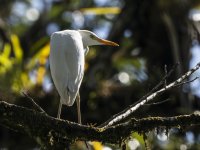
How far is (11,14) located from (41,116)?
5.73 metres

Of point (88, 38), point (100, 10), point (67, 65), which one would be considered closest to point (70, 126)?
point (67, 65)

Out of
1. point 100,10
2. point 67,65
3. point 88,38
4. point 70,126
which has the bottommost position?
point 70,126

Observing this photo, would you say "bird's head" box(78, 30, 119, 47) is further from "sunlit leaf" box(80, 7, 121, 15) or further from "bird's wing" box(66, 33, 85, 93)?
"sunlit leaf" box(80, 7, 121, 15)

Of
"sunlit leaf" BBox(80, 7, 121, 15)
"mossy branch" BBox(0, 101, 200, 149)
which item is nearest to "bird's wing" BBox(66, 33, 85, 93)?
"mossy branch" BBox(0, 101, 200, 149)

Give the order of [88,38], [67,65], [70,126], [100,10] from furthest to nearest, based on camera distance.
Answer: [100,10] → [88,38] → [67,65] → [70,126]

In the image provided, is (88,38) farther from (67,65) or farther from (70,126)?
(70,126)

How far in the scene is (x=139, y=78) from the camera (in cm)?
577

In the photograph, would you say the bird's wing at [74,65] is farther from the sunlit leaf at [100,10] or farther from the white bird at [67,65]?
the sunlit leaf at [100,10]

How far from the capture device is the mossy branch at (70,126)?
276cm

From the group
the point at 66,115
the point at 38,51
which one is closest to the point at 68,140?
the point at 66,115

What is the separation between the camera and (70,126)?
278 centimetres

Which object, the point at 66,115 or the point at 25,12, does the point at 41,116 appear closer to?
the point at 66,115

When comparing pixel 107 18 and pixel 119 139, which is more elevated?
pixel 107 18

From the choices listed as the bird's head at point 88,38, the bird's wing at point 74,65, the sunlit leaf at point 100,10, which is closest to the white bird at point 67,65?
the bird's wing at point 74,65
